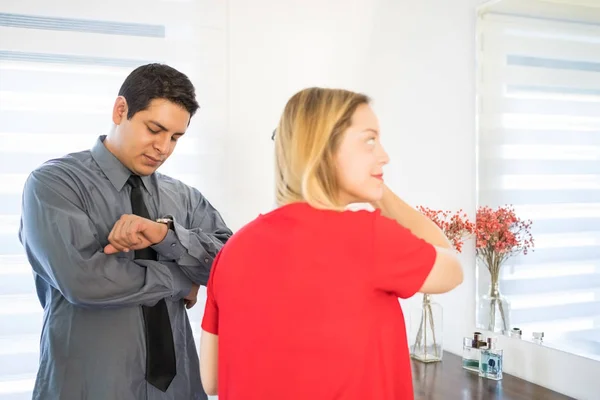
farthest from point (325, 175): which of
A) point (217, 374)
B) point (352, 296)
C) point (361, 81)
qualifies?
point (361, 81)

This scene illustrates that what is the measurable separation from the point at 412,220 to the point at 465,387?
36.6 inches

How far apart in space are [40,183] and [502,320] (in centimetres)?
156

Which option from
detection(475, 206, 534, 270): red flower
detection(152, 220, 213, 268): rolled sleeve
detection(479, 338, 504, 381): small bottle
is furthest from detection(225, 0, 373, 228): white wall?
detection(479, 338, 504, 381): small bottle

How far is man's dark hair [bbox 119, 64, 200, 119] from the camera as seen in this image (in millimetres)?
1672

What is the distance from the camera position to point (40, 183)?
155 centimetres

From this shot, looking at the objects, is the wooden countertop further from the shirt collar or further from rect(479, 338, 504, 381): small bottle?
the shirt collar

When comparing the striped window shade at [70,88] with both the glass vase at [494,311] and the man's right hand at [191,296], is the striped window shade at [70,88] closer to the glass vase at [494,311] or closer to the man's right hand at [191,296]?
the man's right hand at [191,296]

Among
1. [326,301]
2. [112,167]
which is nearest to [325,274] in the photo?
[326,301]

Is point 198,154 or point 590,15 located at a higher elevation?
point 590,15

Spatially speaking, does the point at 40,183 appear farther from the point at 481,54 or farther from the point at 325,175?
the point at 481,54

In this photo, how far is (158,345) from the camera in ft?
5.43

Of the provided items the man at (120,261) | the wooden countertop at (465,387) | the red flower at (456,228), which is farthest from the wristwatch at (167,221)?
the red flower at (456,228)

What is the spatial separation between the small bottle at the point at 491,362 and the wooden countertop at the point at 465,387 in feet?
0.07

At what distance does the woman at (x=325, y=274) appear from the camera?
3.33ft
